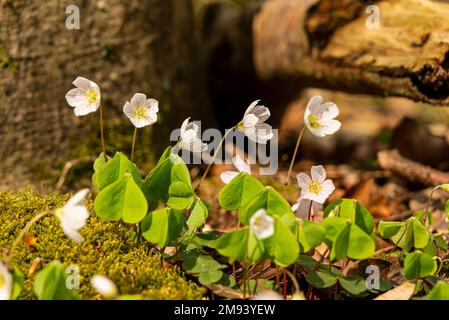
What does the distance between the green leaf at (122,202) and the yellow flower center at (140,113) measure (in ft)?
1.15

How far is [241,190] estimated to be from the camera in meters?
2.06

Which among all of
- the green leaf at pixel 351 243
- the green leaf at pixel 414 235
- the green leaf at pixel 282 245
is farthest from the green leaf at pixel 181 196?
the green leaf at pixel 414 235

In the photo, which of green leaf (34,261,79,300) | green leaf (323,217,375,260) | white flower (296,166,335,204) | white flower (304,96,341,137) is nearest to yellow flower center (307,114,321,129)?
white flower (304,96,341,137)

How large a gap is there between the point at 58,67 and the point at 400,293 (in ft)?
7.74

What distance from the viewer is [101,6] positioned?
3621 millimetres

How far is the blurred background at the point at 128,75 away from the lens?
347cm

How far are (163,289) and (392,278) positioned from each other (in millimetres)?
847

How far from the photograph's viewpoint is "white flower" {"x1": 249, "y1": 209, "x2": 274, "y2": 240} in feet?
5.65

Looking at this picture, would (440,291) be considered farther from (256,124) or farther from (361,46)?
(361,46)

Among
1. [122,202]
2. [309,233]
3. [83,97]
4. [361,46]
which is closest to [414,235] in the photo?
[309,233]

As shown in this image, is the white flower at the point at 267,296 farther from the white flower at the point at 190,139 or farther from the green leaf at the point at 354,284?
the white flower at the point at 190,139

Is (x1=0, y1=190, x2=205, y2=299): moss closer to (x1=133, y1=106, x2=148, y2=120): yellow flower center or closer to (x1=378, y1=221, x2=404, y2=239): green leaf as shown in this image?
(x1=133, y1=106, x2=148, y2=120): yellow flower center
